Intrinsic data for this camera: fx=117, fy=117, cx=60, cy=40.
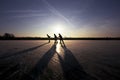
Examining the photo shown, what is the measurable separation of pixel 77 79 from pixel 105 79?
888 millimetres

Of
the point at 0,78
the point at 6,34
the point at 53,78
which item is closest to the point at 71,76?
the point at 53,78

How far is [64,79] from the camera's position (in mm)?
3818

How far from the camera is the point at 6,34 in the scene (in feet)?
292

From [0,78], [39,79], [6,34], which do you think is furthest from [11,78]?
[6,34]

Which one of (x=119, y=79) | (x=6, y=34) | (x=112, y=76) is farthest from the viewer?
(x=6, y=34)

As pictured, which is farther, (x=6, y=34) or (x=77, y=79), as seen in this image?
(x=6, y=34)

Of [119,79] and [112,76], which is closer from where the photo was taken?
[119,79]

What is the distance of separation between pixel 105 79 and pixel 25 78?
2.62m

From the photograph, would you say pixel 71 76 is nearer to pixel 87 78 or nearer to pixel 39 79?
pixel 87 78

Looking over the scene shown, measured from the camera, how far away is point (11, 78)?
155 inches

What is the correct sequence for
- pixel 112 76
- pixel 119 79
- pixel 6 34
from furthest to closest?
pixel 6 34, pixel 112 76, pixel 119 79

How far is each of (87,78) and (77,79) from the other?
343 millimetres

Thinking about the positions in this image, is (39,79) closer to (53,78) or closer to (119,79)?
(53,78)

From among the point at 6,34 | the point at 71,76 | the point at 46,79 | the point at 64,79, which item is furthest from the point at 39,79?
the point at 6,34
